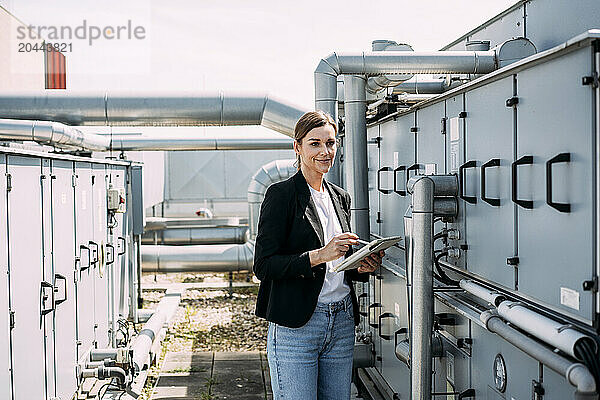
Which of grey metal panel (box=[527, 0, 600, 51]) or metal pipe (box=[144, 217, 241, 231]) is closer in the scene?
grey metal panel (box=[527, 0, 600, 51])

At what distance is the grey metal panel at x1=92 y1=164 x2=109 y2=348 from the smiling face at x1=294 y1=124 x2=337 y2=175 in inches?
155

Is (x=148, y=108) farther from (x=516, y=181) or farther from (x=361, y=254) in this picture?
(x=516, y=181)

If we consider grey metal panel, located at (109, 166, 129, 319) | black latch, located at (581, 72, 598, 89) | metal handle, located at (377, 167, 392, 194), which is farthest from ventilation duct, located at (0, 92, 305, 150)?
black latch, located at (581, 72, 598, 89)

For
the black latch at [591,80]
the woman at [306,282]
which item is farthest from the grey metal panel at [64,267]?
the black latch at [591,80]

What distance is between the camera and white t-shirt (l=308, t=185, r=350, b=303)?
310 cm

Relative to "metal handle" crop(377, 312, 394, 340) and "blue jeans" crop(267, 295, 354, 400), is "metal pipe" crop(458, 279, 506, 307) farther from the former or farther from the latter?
"metal handle" crop(377, 312, 394, 340)

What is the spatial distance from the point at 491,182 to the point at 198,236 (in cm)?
1112

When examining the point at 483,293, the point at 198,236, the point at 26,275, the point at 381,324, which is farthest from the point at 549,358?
the point at 198,236

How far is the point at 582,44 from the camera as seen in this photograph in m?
2.28

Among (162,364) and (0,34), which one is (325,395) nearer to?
(162,364)

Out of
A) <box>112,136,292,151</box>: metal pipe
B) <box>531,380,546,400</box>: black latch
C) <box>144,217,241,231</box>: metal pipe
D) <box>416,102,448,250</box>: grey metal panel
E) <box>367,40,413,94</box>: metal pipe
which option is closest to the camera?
<box>531,380,546,400</box>: black latch

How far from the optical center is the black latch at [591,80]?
87.3 inches

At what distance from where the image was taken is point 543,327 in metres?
2.45

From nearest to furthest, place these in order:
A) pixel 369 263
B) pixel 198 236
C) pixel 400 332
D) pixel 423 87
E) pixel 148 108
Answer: pixel 369 263 < pixel 400 332 < pixel 423 87 < pixel 148 108 < pixel 198 236
